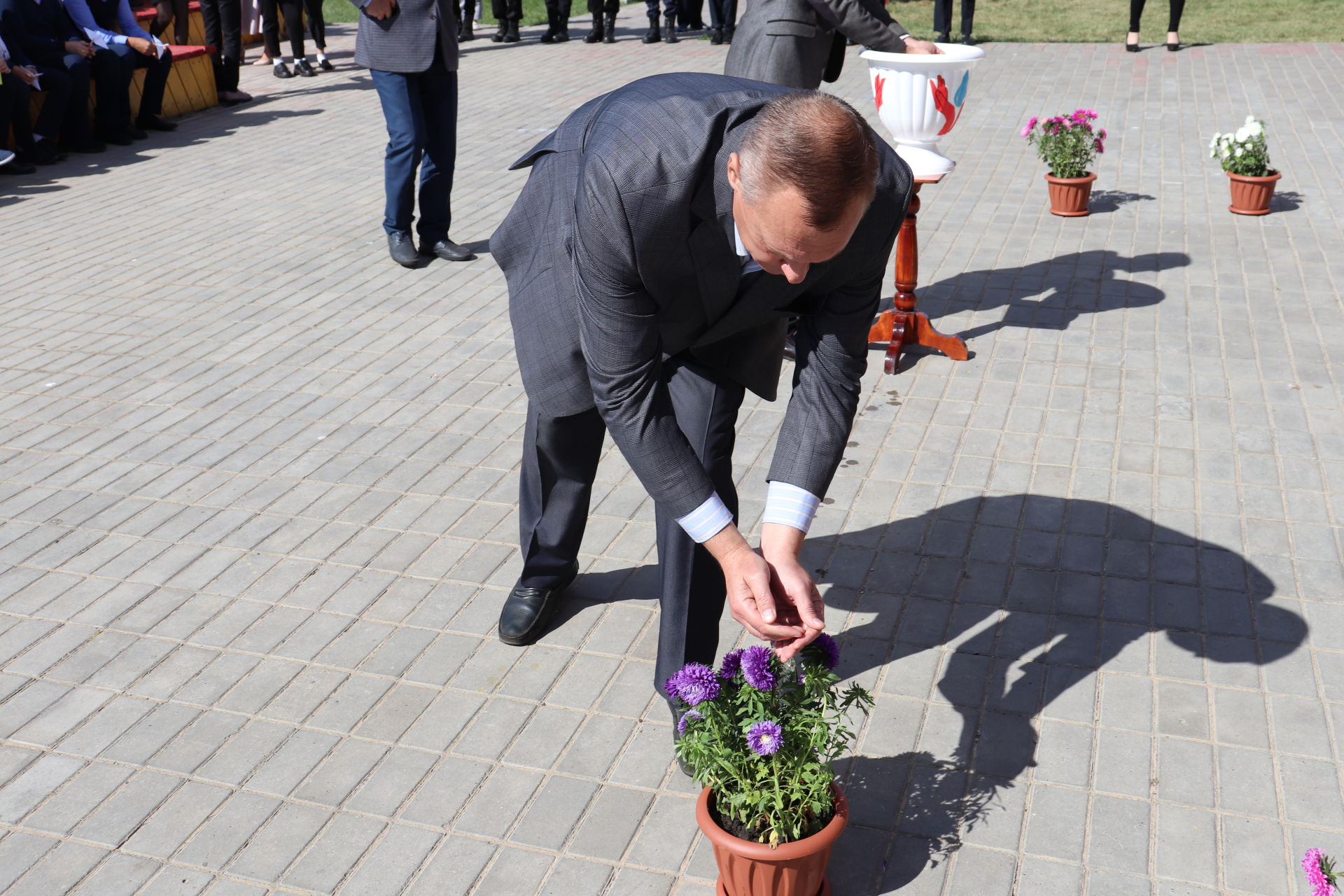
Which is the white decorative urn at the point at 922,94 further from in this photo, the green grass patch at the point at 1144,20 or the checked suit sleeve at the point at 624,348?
the green grass patch at the point at 1144,20

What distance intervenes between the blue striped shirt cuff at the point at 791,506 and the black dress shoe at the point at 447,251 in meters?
4.94

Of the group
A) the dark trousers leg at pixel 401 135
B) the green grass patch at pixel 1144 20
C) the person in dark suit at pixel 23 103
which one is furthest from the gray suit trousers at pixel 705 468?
the green grass patch at pixel 1144 20

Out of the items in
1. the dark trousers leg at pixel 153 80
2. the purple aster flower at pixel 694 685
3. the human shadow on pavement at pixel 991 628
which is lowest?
the human shadow on pavement at pixel 991 628

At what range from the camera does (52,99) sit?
9523 millimetres

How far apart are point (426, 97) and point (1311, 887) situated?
5.87 metres

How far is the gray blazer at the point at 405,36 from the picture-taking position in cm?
639

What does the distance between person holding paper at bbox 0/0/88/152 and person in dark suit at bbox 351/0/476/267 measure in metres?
4.33

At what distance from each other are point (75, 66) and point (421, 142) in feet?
15.8

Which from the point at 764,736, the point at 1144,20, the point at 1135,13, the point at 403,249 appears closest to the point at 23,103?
the point at 403,249

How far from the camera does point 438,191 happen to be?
6.94m

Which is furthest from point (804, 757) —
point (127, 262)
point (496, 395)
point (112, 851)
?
point (127, 262)

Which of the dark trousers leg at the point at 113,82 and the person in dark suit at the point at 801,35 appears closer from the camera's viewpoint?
the person in dark suit at the point at 801,35

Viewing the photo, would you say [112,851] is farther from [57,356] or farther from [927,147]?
[927,147]

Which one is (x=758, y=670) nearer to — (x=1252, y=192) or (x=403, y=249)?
(x=403, y=249)
